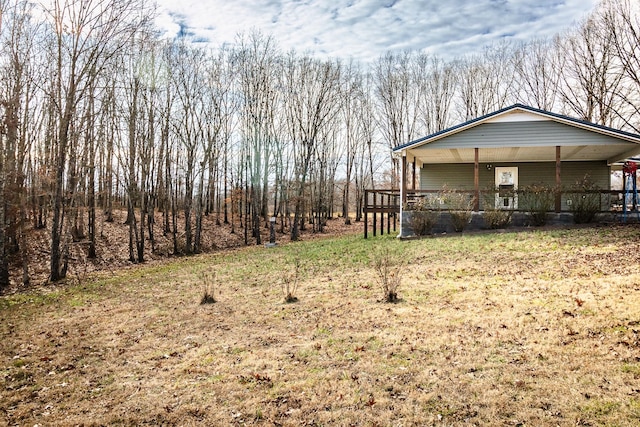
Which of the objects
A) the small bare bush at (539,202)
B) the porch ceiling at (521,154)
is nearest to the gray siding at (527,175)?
the porch ceiling at (521,154)

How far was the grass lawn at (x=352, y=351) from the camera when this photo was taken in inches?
148

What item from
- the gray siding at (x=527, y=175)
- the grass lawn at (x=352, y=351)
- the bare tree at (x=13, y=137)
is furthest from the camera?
the gray siding at (x=527, y=175)

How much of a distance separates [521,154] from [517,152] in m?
0.64

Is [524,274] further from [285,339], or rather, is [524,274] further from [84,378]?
[84,378]

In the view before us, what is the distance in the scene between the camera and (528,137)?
48.7 ft

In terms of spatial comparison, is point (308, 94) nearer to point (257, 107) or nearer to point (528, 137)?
point (257, 107)

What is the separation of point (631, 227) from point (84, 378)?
46.9ft

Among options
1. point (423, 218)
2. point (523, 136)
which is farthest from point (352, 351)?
point (523, 136)

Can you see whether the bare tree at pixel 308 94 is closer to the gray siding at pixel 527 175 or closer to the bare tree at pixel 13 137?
the gray siding at pixel 527 175

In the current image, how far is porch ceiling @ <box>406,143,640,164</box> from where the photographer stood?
15500 millimetres

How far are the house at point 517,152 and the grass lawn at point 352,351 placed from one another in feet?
20.6

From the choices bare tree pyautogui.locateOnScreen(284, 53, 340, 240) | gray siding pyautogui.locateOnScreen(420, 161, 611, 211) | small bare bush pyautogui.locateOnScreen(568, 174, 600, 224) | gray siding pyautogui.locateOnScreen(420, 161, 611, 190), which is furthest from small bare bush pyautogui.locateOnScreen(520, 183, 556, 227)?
bare tree pyautogui.locateOnScreen(284, 53, 340, 240)

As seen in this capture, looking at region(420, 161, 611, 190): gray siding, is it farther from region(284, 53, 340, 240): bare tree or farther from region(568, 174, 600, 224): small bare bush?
Answer: region(284, 53, 340, 240): bare tree

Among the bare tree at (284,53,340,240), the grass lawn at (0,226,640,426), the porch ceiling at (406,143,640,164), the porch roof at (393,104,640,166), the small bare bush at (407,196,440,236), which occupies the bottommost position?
the grass lawn at (0,226,640,426)
